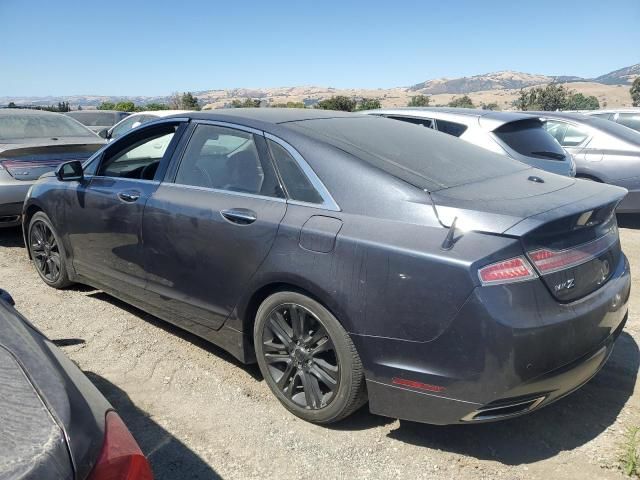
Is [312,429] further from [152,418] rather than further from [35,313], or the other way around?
[35,313]

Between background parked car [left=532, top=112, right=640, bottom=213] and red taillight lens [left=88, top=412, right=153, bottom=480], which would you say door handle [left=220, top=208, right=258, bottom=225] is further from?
background parked car [left=532, top=112, right=640, bottom=213]

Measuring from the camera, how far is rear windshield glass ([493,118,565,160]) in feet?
18.4

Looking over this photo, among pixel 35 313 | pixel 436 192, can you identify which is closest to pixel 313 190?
pixel 436 192

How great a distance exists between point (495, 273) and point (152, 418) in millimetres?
1957

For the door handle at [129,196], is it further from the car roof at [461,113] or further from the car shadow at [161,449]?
the car roof at [461,113]

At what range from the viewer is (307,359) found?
2.78 metres

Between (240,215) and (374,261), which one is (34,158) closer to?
(240,215)

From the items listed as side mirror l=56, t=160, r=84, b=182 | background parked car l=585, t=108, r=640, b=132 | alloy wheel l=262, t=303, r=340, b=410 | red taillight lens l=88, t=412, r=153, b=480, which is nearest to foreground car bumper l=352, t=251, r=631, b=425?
alloy wheel l=262, t=303, r=340, b=410

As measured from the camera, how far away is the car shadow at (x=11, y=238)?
21.2 ft

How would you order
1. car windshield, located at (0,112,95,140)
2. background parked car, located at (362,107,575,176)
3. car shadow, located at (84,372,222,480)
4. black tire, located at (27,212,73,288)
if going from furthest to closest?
car windshield, located at (0,112,95,140) → background parked car, located at (362,107,575,176) → black tire, located at (27,212,73,288) → car shadow, located at (84,372,222,480)

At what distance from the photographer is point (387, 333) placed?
2398 millimetres

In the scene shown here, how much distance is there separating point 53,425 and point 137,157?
3.22m

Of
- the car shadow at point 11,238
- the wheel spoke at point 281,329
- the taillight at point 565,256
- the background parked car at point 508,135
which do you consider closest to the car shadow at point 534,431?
the wheel spoke at point 281,329

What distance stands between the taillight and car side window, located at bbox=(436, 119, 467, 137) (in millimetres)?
3338
